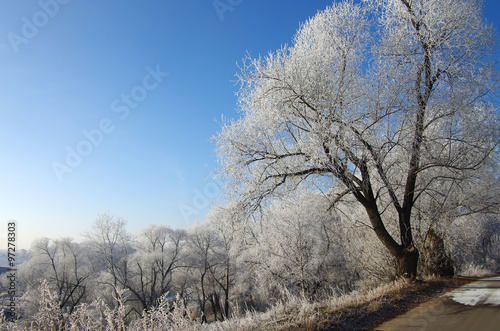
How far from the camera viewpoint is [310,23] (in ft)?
28.1

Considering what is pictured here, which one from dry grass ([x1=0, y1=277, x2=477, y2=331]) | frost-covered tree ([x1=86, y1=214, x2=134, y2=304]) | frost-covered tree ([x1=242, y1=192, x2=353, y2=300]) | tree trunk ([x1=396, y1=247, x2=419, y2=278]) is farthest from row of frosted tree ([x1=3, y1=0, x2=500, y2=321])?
frost-covered tree ([x1=86, y1=214, x2=134, y2=304])

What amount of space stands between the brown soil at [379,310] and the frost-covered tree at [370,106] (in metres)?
1.17

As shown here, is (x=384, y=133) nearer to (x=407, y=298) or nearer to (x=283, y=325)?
(x=407, y=298)

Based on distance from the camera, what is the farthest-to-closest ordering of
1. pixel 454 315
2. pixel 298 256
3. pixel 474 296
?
pixel 298 256 → pixel 474 296 → pixel 454 315

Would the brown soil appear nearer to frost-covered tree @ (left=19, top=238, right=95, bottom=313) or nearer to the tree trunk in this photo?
the tree trunk

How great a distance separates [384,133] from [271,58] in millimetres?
3841

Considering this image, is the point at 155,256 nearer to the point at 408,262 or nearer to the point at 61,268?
the point at 61,268

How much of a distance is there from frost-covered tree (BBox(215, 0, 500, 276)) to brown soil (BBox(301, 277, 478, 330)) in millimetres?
1167

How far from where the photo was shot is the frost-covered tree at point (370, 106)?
7223 millimetres

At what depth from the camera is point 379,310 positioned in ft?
17.5

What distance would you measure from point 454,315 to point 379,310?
1266 mm

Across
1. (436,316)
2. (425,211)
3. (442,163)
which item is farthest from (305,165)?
(425,211)

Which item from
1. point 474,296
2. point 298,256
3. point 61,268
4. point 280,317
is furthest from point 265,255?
point 61,268

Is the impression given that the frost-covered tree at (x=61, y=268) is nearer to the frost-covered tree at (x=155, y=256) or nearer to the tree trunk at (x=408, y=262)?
the frost-covered tree at (x=155, y=256)
